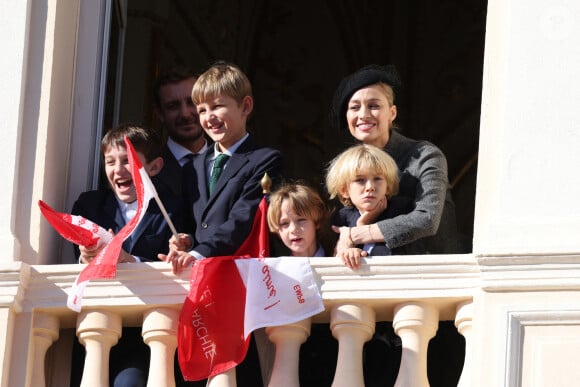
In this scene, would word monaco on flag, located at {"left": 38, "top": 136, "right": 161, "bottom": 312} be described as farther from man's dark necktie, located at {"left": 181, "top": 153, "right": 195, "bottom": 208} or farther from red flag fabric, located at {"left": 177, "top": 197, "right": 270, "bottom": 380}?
man's dark necktie, located at {"left": 181, "top": 153, "right": 195, "bottom": 208}

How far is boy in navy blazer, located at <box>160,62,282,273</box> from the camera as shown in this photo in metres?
8.11

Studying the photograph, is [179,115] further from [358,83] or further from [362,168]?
[362,168]

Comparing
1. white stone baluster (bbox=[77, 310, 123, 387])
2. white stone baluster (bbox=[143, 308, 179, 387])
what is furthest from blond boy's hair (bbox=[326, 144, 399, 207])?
white stone baluster (bbox=[77, 310, 123, 387])

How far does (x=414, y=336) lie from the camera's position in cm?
767

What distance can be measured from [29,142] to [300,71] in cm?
539

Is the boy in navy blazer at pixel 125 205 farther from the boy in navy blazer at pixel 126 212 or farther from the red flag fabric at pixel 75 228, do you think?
the red flag fabric at pixel 75 228

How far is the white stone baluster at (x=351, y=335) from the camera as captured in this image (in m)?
7.65

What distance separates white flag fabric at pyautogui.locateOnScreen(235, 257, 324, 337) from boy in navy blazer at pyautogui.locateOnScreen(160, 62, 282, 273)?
0.81ft

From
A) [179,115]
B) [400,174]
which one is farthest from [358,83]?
[179,115]

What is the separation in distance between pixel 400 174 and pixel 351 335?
878 millimetres

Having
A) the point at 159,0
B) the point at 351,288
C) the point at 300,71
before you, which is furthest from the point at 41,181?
the point at 300,71

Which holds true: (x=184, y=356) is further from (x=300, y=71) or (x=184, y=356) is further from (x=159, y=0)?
(x=300, y=71)

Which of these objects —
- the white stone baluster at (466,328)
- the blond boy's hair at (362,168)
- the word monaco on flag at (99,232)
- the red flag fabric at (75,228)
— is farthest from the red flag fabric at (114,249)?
the white stone baluster at (466,328)

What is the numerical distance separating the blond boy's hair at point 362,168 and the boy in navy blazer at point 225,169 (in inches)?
11.5
